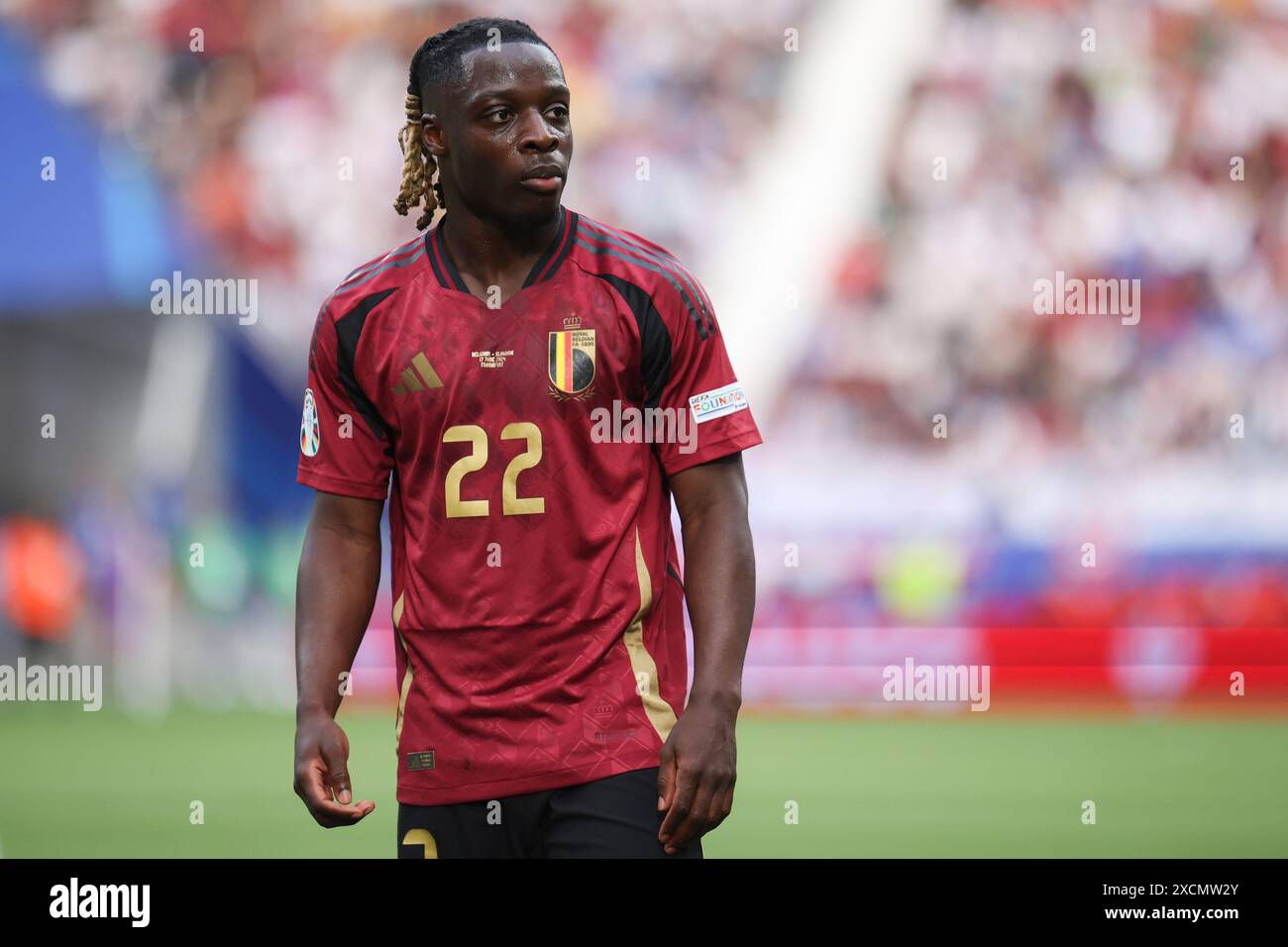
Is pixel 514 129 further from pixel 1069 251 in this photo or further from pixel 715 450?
pixel 1069 251

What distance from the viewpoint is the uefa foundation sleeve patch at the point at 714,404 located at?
2910 millimetres

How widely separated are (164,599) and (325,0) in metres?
4.55

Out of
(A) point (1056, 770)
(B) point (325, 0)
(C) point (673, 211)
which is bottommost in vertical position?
(A) point (1056, 770)

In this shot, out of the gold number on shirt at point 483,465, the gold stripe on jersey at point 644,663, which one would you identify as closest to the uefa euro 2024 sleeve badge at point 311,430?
the gold number on shirt at point 483,465

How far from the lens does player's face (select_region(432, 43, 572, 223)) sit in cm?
295

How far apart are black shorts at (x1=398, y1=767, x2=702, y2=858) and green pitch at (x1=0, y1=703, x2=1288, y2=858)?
11.3ft

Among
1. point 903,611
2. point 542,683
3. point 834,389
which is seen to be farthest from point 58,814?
point 834,389

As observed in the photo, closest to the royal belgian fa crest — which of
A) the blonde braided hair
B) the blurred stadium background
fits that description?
the blonde braided hair

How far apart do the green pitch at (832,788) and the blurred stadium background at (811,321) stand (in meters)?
0.32

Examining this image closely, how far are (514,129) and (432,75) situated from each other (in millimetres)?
264
